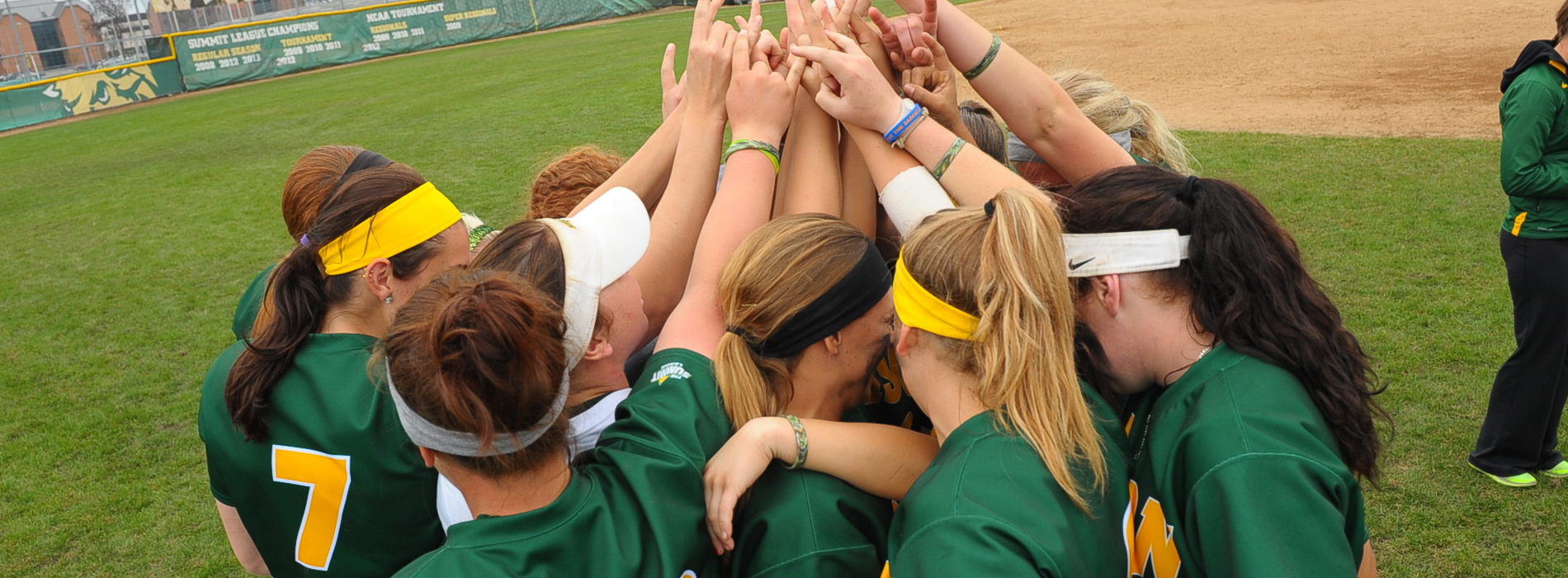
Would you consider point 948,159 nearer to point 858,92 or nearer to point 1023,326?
point 858,92

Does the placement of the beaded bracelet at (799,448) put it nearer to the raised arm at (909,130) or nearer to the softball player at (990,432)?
the softball player at (990,432)

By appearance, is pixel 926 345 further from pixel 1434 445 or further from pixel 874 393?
pixel 1434 445

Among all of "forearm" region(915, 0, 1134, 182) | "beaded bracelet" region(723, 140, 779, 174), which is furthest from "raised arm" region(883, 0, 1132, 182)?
"beaded bracelet" region(723, 140, 779, 174)

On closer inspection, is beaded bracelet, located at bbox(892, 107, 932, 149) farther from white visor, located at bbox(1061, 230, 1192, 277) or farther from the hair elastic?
white visor, located at bbox(1061, 230, 1192, 277)

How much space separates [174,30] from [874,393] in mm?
30981

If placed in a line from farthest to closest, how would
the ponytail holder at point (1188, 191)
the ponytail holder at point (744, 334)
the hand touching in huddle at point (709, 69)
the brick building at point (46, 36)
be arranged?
the brick building at point (46, 36) < the hand touching in huddle at point (709, 69) < the ponytail holder at point (744, 334) < the ponytail holder at point (1188, 191)

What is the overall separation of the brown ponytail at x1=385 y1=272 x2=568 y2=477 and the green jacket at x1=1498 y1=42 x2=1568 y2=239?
4.45m

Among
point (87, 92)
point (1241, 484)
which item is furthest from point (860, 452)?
point (87, 92)

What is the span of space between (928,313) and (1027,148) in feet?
4.58

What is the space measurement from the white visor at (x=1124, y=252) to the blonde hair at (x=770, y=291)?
1.41 ft

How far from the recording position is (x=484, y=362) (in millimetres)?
1470

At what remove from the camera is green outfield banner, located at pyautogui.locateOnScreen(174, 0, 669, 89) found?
85.9ft

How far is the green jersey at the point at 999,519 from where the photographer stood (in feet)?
4.85

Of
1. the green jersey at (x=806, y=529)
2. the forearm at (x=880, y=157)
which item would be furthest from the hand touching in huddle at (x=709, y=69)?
the green jersey at (x=806, y=529)
